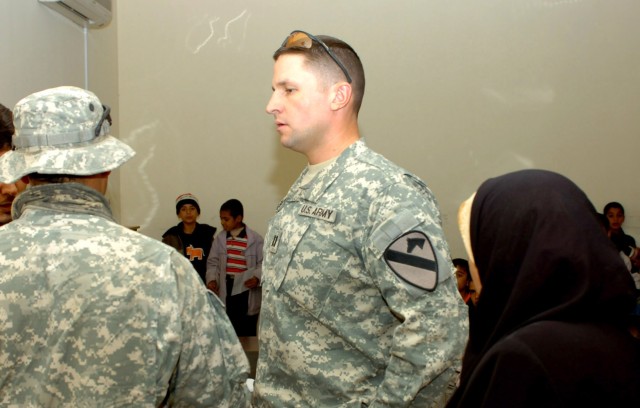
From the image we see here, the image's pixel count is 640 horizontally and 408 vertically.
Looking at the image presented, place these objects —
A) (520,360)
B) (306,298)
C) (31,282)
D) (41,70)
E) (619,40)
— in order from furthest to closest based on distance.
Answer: (619,40) → (41,70) → (306,298) → (31,282) → (520,360)

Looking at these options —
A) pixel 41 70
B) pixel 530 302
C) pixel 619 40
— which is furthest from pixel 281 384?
pixel 619 40

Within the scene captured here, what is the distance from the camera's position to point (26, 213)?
1.28 meters

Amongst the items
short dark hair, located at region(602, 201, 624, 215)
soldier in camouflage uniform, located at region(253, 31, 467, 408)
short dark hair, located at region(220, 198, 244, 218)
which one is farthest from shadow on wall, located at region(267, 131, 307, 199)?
soldier in camouflage uniform, located at region(253, 31, 467, 408)

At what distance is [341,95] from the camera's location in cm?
169

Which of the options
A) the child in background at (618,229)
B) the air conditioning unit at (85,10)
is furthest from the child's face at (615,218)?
the air conditioning unit at (85,10)

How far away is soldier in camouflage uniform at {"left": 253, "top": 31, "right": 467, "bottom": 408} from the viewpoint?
1.38 m

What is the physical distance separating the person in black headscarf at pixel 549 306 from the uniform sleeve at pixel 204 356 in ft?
1.81

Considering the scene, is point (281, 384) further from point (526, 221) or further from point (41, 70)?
point (41, 70)

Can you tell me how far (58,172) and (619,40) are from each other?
5791mm

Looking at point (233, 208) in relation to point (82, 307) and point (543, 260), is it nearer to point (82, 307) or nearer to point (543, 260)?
point (82, 307)

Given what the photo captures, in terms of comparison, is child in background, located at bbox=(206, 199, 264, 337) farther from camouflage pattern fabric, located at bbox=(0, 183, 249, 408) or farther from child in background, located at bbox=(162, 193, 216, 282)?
camouflage pattern fabric, located at bbox=(0, 183, 249, 408)

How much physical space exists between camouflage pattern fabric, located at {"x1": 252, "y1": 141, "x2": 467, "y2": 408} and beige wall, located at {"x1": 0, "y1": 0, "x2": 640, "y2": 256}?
4519mm

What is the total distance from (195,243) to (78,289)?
168 inches

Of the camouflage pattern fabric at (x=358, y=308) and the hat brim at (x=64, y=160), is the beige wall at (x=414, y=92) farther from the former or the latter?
the hat brim at (x=64, y=160)
